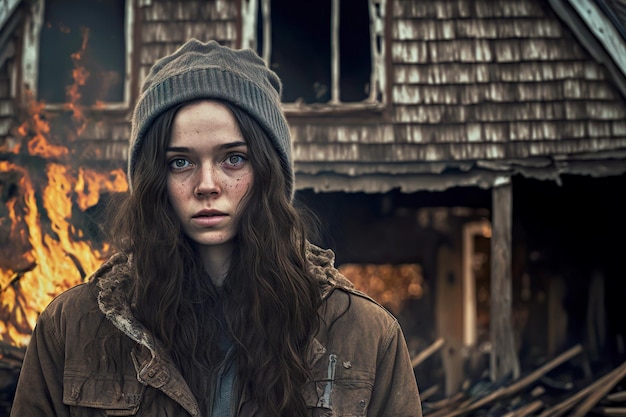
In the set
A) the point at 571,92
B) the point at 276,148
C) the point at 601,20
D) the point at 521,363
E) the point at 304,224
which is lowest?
the point at 521,363

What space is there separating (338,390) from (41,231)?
4.84 m

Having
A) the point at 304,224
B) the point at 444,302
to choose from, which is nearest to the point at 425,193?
the point at 444,302

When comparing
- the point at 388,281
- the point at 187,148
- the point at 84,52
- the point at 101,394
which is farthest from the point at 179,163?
the point at 388,281

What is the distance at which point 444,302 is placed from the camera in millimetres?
13422

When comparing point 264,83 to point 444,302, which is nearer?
point 264,83

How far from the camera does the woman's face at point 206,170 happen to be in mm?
2594

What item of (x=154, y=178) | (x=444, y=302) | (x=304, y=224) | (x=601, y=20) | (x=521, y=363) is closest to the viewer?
(x=154, y=178)

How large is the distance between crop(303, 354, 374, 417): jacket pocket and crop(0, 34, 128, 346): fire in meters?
4.15

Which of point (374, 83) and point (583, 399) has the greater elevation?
point (374, 83)

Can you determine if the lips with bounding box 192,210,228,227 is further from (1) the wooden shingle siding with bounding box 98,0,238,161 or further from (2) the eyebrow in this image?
(1) the wooden shingle siding with bounding box 98,0,238,161

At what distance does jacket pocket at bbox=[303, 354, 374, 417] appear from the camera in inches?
101

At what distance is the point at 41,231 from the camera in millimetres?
6926

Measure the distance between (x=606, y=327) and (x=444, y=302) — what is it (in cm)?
270

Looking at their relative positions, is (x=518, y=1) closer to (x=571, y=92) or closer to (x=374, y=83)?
(x=571, y=92)
